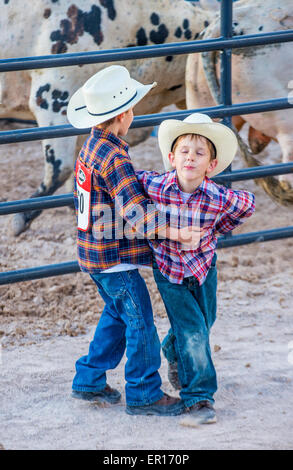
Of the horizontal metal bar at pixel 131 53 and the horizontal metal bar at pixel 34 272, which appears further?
the horizontal metal bar at pixel 34 272

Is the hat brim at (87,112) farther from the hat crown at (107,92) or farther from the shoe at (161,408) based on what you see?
the shoe at (161,408)

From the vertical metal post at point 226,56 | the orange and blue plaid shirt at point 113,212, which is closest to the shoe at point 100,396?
the orange and blue plaid shirt at point 113,212

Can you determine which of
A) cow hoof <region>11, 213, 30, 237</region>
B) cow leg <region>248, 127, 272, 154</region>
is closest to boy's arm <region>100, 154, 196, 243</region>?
cow hoof <region>11, 213, 30, 237</region>

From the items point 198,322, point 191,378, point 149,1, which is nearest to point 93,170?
point 198,322

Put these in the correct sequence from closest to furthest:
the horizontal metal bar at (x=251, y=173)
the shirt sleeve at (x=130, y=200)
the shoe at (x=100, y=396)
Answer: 1. the shirt sleeve at (x=130, y=200)
2. the shoe at (x=100, y=396)
3. the horizontal metal bar at (x=251, y=173)

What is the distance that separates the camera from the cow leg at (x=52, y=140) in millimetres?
4574

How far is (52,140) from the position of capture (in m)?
Result: 4.60

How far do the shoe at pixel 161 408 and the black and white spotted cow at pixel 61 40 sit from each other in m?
2.36

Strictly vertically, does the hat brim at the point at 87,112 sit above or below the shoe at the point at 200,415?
above

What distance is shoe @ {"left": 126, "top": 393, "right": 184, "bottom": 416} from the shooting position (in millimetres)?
2611

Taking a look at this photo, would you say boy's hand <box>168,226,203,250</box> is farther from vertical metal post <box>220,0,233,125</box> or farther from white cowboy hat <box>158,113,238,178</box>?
vertical metal post <box>220,0,233,125</box>

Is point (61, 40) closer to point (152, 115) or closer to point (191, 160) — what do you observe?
point (152, 115)

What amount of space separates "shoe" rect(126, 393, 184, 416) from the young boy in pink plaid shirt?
36mm

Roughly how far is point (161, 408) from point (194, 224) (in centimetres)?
70
